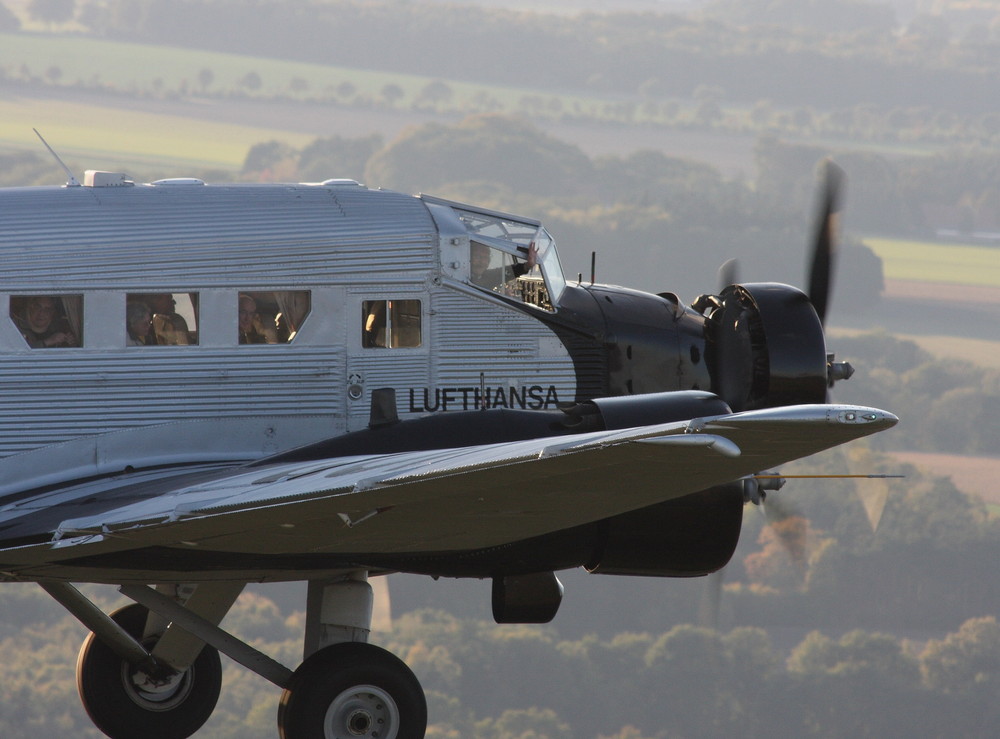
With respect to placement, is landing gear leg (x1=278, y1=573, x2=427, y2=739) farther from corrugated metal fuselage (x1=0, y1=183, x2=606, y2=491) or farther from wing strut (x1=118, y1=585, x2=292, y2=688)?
corrugated metal fuselage (x1=0, y1=183, x2=606, y2=491)

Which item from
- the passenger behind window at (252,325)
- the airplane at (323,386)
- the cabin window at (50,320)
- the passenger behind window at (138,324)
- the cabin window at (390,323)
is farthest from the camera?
the cabin window at (390,323)

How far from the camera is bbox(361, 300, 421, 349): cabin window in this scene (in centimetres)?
1560

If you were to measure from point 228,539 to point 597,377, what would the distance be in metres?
5.02

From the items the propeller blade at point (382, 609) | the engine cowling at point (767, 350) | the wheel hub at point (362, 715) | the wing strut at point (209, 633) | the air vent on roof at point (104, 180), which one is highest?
the air vent on roof at point (104, 180)

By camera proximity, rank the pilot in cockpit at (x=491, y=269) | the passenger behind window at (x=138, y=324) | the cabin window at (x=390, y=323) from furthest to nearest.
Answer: the pilot in cockpit at (x=491, y=269)
the cabin window at (x=390, y=323)
the passenger behind window at (x=138, y=324)

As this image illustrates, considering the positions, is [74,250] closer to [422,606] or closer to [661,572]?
[661,572]

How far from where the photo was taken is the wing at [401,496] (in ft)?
30.6

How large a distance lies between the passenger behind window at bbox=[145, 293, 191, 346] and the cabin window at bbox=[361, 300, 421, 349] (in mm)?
1994

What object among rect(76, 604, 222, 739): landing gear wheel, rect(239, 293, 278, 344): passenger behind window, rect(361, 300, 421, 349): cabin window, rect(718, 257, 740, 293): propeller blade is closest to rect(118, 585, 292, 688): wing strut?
rect(76, 604, 222, 739): landing gear wheel

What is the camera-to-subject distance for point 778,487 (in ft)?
55.3

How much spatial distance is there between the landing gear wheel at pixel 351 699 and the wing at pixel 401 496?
1.28 m

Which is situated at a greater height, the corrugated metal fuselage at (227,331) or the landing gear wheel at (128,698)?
the corrugated metal fuselage at (227,331)

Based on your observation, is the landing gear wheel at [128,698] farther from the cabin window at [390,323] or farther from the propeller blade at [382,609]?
the propeller blade at [382,609]

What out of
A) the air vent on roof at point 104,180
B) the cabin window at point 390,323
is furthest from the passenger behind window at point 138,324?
the cabin window at point 390,323
